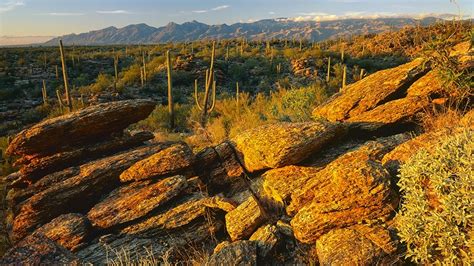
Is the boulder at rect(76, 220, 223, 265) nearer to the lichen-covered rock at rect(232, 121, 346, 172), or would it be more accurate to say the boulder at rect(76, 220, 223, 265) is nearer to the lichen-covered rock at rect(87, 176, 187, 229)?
the lichen-covered rock at rect(87, 176, 187, 229)

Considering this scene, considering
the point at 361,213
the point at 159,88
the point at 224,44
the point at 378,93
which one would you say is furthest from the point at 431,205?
the point at 224,44

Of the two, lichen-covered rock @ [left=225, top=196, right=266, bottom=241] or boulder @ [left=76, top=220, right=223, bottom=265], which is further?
boulder @ [left=76, top=220, right=223, bottom=265]

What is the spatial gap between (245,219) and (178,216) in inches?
62.7

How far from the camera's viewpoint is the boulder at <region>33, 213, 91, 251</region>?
24.9 ft

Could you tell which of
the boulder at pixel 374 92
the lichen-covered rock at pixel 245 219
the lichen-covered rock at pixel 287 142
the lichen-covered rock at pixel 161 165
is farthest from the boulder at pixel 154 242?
the boulder at pixel 374 92

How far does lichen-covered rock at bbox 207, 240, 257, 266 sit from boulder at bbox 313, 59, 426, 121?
491 centimetres

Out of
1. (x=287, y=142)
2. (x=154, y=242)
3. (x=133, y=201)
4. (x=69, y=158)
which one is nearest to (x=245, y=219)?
→ (x=287, y=142)

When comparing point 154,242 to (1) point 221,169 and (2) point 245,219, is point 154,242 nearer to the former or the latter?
(2) point 245,219

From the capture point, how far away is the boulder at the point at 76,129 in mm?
8797

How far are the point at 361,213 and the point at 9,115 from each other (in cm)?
2856

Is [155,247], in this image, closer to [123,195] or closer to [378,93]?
[123,195]

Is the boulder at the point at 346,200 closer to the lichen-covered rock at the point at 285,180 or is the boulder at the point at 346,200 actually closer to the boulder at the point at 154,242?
the lichen-covered rock at the point at 285,180

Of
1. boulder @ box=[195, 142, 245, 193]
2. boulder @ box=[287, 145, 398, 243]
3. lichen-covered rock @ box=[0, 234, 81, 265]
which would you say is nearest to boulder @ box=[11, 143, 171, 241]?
boulder @ box=[195, 142, 245, 193]

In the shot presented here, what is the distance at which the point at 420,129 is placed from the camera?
8562 mm
